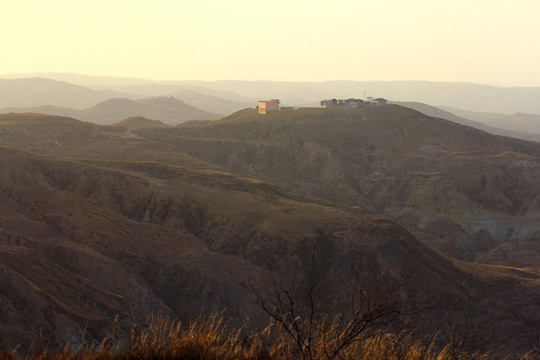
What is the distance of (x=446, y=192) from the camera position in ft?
263

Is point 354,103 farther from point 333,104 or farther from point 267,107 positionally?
point 267,107

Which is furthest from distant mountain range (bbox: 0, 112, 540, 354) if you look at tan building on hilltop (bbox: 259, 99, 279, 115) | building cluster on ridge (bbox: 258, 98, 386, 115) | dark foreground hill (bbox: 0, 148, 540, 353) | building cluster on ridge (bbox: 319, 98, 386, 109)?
building cluster on ridge (bbox: 319, 98, 386, 109)

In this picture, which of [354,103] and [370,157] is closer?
[370,157]

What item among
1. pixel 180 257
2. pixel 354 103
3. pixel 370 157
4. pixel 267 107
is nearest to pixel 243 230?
pixel 180 257

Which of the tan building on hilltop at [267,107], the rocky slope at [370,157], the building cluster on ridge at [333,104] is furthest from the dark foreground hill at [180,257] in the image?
the building cluster on ridge at [333,104]

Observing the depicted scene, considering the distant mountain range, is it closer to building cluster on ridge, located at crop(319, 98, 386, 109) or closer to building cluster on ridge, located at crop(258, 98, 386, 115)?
building cluster on ridge, located at crop(258, 98, 386, 115)

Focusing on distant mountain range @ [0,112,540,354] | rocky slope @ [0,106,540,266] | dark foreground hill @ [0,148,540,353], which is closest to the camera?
dark foreground hill @ [0,148,540,353]

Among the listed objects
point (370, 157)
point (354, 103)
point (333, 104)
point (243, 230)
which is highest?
point (354, 103)

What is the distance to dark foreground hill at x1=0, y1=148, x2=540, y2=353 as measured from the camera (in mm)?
27867

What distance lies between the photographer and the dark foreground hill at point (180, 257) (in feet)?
91.4

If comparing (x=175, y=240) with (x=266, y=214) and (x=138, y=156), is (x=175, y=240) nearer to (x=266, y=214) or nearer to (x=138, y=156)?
(x=266, y=214)

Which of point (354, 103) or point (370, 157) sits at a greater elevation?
point (354, 103)

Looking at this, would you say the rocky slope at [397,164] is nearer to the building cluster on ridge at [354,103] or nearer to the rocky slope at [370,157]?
the rocky slope at [370,157]

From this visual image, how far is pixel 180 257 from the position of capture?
37.9 m
